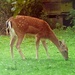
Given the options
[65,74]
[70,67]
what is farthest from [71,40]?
[65,74]

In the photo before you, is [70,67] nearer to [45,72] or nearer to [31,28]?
[45,72]

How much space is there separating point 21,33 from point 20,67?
A: 1.66 meters

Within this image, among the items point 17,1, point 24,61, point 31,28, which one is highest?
point 17,1

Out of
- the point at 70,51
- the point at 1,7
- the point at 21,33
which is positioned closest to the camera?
the point at 21,33

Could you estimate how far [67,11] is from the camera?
52.3ft

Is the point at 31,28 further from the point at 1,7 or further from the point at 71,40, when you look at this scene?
the point at 1,7

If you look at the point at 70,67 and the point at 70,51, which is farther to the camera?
the point at 70,51

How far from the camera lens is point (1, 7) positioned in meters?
14.3

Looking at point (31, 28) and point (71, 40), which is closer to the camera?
point (31, 28)

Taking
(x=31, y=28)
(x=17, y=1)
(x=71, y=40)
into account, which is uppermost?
(x=17, y=1)

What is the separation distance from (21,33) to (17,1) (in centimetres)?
621

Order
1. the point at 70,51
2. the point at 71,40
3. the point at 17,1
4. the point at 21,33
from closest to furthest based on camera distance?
the point at 17,1
the point at 21,33
the point at 70,51
the point at 71,40

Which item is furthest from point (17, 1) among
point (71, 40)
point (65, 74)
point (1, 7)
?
point (1, 7)

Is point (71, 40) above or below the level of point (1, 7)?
below
